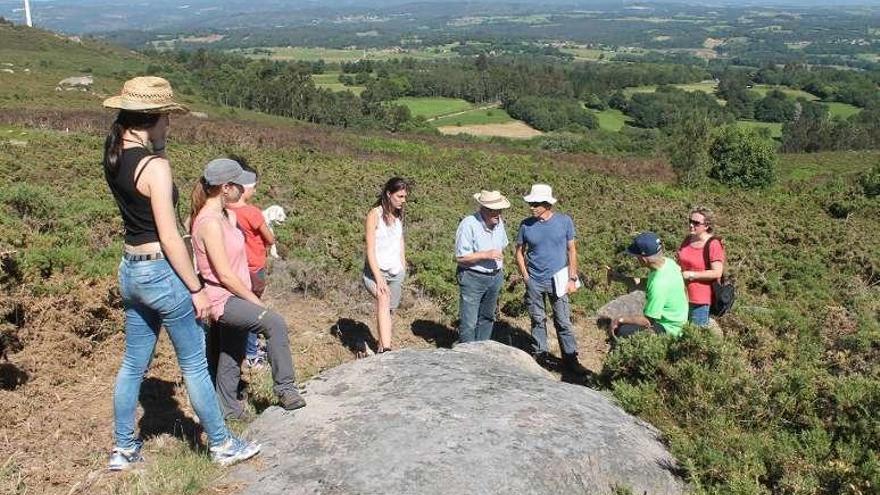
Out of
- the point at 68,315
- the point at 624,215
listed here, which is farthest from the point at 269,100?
the point at 68,315

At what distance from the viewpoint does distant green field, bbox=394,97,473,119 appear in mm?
95681

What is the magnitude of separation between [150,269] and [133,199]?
0.37 m

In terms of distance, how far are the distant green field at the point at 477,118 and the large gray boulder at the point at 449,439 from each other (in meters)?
84.5

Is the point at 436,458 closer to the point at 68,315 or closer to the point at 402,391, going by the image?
the point at 402,391

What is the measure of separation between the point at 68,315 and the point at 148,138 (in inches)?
138

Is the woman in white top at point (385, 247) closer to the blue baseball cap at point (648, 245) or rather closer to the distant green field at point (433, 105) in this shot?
the blue baseball cap at point (648, 245)

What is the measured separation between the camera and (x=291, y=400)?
4.37 meters

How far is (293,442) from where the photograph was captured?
13.2 feet

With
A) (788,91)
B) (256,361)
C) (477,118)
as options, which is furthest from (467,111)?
(256,361)

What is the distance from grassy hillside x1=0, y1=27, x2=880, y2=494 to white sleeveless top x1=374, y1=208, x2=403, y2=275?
2013 mm

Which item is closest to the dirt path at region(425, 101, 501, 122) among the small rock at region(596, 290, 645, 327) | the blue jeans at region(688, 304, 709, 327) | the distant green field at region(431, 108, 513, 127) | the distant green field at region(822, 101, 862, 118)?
the distant green field at region(431, 108, 513, 127)

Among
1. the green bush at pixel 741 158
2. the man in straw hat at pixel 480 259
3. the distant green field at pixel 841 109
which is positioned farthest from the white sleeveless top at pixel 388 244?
the distant green field at pixel 841 109

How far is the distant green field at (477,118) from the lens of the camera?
294 ft

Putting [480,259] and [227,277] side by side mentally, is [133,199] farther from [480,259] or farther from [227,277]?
[480,259]
